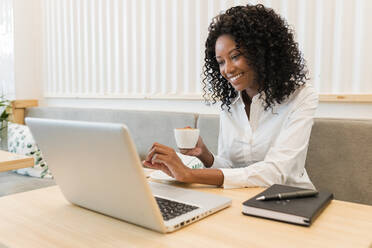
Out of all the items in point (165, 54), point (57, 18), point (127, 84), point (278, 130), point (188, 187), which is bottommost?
point (188, 187)

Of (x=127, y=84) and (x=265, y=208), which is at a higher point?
(x=127, y=84)

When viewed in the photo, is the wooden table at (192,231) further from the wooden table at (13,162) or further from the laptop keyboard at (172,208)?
the wooden table at (13,162)

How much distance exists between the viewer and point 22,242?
640 mm

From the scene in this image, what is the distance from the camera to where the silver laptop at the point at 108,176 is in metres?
0.59

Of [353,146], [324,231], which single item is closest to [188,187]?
[324,231]

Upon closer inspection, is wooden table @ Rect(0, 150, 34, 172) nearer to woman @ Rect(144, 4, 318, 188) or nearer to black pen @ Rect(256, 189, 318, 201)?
woman @ Rect(144, 4, 318, 188)

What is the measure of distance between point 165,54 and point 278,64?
1.10 m

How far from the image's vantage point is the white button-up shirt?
1082mm

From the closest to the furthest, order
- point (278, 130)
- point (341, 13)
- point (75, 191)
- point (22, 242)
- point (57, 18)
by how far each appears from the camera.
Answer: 1. point (22, 242)
2. point (75, 191)
3. point (278, 130)
4. point (341, 13)
5. point (57, 18)

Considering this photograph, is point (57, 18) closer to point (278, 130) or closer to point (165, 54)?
point (165, 54)

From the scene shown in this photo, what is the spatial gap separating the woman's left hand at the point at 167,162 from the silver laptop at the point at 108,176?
0.13 meters

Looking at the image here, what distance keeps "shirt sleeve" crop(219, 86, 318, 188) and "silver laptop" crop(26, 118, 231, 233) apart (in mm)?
214

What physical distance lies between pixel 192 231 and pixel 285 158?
0.58 m

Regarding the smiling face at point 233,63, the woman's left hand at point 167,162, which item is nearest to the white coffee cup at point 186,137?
the woman's left hand at point 167,162
